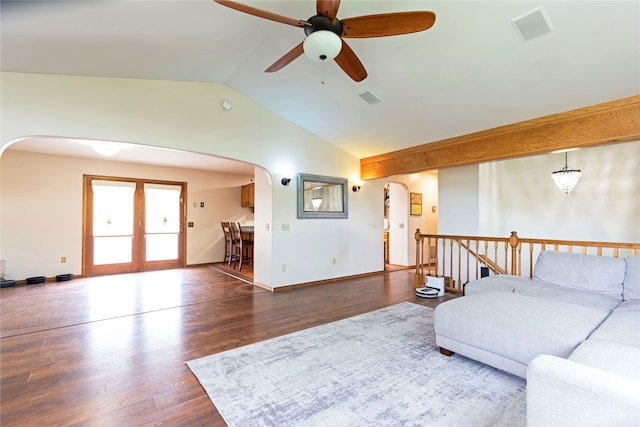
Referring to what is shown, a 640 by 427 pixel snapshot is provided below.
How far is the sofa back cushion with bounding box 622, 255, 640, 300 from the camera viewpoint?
2.67 meters

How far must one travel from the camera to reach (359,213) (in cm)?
610

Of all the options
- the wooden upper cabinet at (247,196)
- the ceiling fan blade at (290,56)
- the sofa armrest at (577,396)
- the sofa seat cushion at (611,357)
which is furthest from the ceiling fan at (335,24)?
the wooden upper cabinet at (247,196)

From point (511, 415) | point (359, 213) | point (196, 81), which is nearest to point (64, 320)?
point (196, 81)

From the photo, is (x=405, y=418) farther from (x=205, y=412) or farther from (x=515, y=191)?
(x=515, y=191)

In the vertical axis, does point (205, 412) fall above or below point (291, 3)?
below

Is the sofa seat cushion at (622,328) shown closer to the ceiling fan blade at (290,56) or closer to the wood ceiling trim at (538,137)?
the wood ceiling trim at (538,137)

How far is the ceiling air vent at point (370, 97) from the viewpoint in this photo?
3781 mm

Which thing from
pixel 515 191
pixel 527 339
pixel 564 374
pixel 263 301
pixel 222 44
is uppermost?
pixel 222 44

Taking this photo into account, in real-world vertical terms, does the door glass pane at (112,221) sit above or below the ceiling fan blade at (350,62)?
below

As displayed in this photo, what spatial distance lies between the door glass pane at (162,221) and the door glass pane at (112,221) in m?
0.36

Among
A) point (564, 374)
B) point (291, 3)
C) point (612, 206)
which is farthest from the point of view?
point (612, 206)

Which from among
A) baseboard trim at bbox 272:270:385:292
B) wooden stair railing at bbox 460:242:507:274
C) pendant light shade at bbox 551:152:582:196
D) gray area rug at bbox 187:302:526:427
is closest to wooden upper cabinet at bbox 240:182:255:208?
baseboard trim at bbox 272:270:385:292

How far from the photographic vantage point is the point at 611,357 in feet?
4.84

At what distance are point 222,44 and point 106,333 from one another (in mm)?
3338
